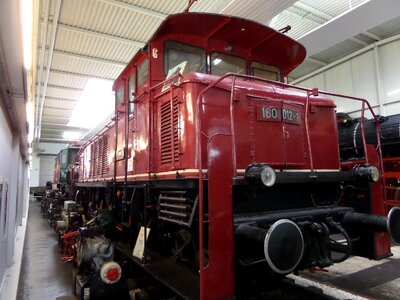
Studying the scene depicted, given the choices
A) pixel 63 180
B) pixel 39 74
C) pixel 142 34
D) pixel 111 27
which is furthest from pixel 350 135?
pixel 63 180

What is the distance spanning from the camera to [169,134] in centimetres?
339

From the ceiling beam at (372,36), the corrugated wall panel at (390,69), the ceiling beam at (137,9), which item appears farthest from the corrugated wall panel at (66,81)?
the corrugated wall panel at (390,69)

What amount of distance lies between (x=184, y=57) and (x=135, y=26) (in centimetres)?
532

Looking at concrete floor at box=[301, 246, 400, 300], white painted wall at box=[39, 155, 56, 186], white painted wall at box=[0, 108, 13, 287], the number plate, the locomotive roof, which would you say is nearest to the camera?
the number plate

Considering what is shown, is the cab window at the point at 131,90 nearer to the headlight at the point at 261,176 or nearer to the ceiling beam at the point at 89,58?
the headlight at the point at 261,176

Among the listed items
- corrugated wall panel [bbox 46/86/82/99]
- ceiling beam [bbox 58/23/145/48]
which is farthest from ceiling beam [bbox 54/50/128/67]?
corrugated wall panel [bbox 46/86/82/99]

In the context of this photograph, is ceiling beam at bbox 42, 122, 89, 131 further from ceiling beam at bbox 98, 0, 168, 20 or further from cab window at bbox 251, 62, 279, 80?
cab window at bbox 251, 62, 279, 80

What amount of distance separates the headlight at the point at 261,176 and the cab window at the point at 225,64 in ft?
5.62

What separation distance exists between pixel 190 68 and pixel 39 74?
29.1 ft

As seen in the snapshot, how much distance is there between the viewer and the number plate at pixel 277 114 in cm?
331

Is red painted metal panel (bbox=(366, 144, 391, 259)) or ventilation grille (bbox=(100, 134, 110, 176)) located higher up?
ventilation grille (bbox=(100, 134, 110, 176))

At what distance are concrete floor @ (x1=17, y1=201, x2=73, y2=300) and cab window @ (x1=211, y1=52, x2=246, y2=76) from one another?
13.0 ft

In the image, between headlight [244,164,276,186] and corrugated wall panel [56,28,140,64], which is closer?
headlight [244,164,276,186]

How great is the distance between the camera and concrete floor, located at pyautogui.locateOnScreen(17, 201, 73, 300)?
4841 mm
